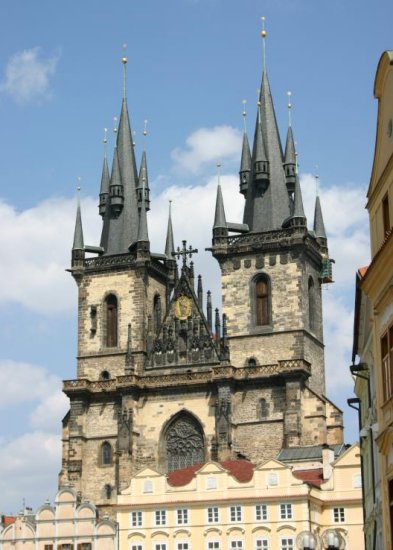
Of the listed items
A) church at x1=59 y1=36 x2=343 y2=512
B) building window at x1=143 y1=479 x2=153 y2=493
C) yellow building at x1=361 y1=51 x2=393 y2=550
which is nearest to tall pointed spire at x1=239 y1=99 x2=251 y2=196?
church at x1=59 y1=36 x2=343 y2=512

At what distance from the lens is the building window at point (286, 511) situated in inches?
2244

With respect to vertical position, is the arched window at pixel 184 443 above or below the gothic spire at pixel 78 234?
below

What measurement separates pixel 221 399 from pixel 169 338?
5.98m

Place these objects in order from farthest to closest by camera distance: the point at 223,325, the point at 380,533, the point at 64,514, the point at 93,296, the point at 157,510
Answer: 1. the point at 93,296
2. the point at 223,325
3. the point at 64,514
4. the point at 157,510
5. the point at 380,533

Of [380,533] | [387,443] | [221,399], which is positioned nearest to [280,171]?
[221,399]

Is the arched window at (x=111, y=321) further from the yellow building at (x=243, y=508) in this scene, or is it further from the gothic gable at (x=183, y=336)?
the yellow building at (x=243, y=508)

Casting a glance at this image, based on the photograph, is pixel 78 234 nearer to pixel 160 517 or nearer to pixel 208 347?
pixel 208 347

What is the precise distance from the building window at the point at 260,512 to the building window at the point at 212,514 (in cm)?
199

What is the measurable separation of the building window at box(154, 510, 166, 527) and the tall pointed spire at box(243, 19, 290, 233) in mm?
21220

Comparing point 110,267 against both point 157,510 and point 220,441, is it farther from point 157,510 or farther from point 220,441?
point 157,510

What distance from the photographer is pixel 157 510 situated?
2341 inches

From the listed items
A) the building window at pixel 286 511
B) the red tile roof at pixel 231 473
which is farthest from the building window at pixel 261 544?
the red tile roof at pixel 231 473

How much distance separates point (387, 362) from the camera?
71.3 ft

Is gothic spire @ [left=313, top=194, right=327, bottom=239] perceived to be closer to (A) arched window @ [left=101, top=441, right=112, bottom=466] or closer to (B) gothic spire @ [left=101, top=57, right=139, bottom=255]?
(B) gothic spire @ [left=101, top=57, right=139, bottom=255]
